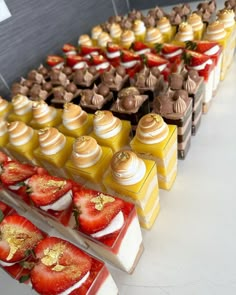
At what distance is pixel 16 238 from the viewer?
2.68 feet

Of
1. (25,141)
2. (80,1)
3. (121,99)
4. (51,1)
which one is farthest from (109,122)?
(80,1)

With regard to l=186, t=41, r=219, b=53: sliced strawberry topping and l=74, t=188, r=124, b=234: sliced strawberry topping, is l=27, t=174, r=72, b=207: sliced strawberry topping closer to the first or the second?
l=74, t=188, r=124, b=234: sliced strawberry topping

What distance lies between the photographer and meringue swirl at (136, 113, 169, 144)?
0.96m

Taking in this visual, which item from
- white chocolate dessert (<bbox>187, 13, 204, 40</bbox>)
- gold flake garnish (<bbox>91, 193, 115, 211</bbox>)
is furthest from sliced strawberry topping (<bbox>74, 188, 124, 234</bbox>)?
white chocolate dessert (<bbox>187, 13, 204, 40</bbox>)

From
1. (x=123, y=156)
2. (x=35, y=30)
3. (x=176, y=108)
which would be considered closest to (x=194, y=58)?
(x=176, y=108)

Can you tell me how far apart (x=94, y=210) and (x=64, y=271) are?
18cm

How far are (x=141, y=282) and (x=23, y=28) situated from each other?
1720 millimetres

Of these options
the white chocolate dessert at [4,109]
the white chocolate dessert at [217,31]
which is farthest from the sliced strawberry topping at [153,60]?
the white chocolate dessert at [4,109]

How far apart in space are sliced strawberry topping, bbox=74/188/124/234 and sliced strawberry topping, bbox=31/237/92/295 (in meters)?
0.07

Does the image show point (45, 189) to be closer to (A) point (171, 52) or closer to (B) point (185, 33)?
(A) point (171, 52)

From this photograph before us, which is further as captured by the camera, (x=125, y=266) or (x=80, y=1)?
(x=80, y=1)

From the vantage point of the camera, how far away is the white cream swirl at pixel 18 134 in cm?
121

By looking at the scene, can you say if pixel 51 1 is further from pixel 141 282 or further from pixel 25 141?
pixel 141 282

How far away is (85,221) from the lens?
0.75 meters
